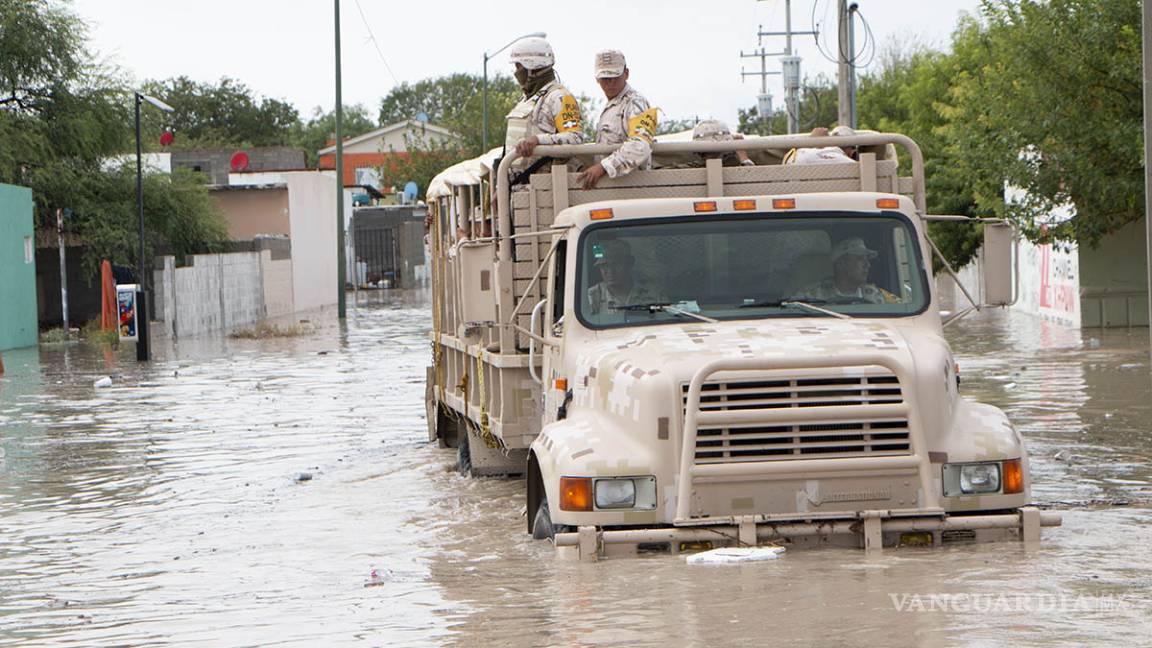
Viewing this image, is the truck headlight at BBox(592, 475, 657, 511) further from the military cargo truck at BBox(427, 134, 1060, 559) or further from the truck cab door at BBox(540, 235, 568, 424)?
the truck cab door at BBox(540, 235, 568, 424)

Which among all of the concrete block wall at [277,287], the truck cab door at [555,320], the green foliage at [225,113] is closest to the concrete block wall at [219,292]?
the concrete block wall at [277,287]

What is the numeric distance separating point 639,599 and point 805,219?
2.58 m

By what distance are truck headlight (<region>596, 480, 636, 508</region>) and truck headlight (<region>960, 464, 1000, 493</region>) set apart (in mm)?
1585

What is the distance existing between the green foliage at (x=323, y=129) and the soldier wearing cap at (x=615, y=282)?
12039cm

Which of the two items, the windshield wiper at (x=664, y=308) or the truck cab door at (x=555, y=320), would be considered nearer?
the windshield wiper at (x=664, y=308)

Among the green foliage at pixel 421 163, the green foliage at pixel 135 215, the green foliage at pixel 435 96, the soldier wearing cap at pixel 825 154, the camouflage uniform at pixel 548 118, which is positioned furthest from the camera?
the green foliage at pixel 435 96

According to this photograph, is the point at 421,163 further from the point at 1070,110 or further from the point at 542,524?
the point at 542,524

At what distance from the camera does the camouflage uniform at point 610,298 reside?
9516mm

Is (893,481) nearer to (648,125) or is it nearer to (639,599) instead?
(639,599)

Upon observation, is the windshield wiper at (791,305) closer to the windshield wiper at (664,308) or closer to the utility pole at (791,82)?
the windshield wiper at (664,308)

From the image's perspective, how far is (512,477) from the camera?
1390 centimetres

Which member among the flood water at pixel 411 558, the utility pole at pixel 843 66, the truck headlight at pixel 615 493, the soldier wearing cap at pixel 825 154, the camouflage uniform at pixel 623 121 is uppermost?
the utility pole at pixel 843 66

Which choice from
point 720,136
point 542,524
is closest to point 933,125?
point 720,136

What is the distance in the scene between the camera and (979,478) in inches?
336
